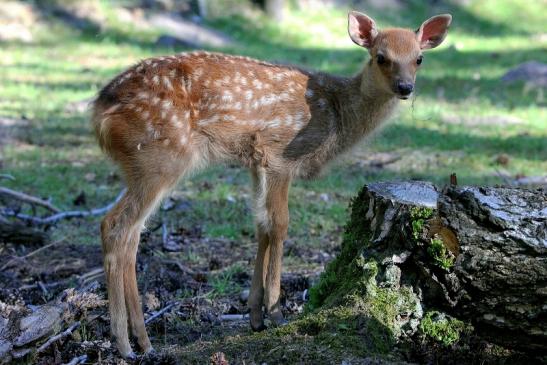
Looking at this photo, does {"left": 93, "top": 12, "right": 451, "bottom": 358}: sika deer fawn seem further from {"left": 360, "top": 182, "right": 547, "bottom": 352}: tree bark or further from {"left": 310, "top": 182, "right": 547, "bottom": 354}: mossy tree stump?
{"left": 360, "top": 182, "right": 547, "bottom": 352}: tree bark

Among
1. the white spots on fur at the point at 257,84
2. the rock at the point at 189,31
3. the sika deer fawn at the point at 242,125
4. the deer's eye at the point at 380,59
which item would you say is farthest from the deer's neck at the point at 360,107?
the rock at the point at 189,31

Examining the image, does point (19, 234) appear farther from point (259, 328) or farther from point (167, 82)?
point (259, 328)

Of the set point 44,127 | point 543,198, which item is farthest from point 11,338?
point 44,127

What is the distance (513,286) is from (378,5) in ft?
66.3

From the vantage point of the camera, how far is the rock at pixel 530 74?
49.2ft

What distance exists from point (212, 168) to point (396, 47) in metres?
2.77

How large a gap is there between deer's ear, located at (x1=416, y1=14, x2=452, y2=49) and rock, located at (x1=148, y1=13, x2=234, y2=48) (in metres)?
12.5

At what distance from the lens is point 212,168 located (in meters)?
8.20

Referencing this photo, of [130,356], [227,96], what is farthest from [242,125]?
[130,356]

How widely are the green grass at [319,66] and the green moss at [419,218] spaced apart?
71.2 inches

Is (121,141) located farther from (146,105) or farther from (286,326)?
(286,326)

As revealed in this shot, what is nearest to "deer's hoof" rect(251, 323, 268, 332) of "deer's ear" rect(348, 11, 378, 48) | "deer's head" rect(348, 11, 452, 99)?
"deer's head" rect(348, 11, 452, 99)

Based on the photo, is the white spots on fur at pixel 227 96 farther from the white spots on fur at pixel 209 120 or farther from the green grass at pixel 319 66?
the green grass at pixel 319 66

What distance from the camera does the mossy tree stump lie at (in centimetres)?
414
